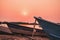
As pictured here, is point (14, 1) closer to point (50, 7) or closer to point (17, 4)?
point (17, 4)

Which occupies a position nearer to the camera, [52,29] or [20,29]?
[52,29]

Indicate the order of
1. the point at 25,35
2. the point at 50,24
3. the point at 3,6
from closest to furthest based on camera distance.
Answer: the point at 50,24
the point at 25,35
the point at 3,6

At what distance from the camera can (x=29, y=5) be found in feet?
18.2

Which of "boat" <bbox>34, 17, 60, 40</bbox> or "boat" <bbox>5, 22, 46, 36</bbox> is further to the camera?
"boat" <bbox>5, 22, 46, 36</bbox>

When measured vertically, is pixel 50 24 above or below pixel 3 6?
below

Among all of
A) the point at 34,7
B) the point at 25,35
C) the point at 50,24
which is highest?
the point at 34,7

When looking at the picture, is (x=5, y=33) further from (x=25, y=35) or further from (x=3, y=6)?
(x=3, y=6)

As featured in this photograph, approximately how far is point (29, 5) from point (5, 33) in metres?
1.51

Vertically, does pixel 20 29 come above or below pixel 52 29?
below

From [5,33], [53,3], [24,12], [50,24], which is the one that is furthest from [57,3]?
[50,24]

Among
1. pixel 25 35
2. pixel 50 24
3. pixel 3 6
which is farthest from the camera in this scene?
pixel 3 6

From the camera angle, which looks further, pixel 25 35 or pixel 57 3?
pixel 57 3

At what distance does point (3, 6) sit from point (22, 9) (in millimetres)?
603

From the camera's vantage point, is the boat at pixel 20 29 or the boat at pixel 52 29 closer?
the boat at pixel 52 29
